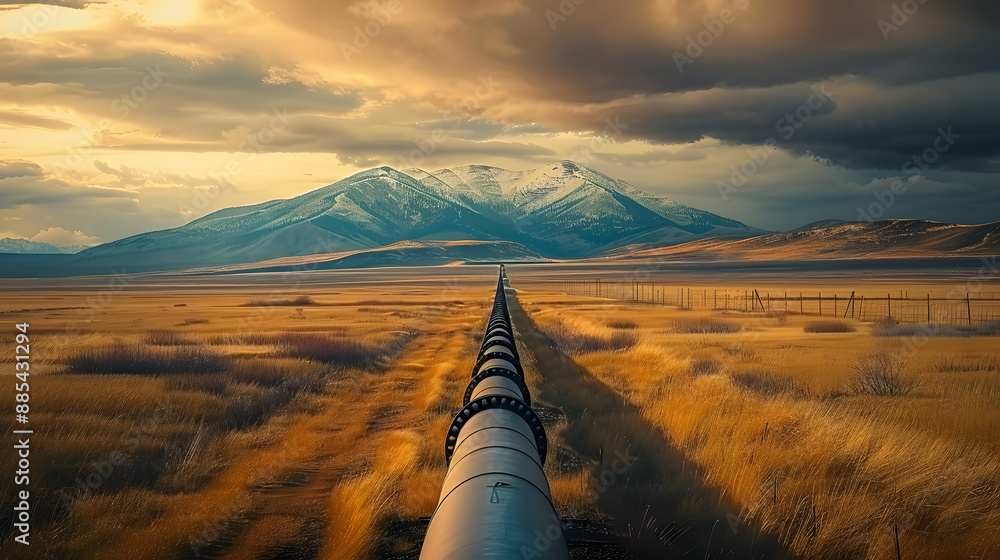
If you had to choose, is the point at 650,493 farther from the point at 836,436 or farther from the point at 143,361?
the point at 143,361

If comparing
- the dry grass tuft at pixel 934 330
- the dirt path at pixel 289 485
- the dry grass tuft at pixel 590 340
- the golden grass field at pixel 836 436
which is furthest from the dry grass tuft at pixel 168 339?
the dry grass tuft at pixel 934 330

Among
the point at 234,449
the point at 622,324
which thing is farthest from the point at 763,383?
the point at 622,324

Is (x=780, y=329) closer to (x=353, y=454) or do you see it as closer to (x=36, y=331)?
(x=353, y=454)

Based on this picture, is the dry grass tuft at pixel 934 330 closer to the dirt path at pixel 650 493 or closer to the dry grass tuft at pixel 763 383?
the dry grass tuft at pixel 763 383

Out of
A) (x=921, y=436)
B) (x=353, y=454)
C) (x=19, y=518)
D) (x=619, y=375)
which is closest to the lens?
(x=19, y=518)

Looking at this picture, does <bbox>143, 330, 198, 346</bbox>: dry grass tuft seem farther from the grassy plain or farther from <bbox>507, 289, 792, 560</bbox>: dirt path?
<bbox>507, 289, 792, 560</bbox>: dirt path

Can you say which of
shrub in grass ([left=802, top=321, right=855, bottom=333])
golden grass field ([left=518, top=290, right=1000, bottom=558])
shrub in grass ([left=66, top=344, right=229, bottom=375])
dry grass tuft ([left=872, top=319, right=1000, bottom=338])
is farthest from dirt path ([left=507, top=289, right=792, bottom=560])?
shrub in grass ([left=802, top=321, right=855, bottom=333])

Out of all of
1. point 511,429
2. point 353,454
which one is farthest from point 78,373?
point 511,429
